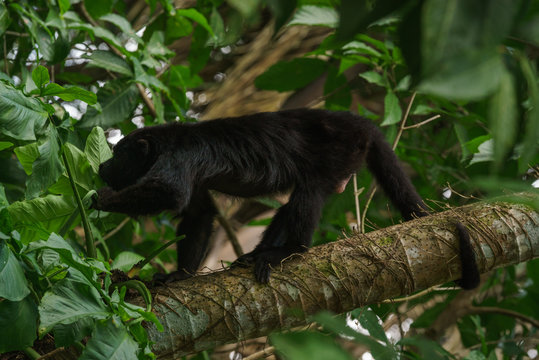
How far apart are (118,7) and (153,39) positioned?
91 centimetres

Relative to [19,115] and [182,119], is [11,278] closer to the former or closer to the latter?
[19,115]

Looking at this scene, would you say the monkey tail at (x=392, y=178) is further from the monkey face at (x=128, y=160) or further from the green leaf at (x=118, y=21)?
the green leaf at (x=118, y=21)

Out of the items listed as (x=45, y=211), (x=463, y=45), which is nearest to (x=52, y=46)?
(x=45, y=211)

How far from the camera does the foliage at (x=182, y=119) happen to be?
54cm

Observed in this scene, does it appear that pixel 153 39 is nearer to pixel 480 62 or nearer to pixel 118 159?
pixel 118 159

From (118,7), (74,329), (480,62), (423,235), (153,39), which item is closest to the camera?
(480,62)

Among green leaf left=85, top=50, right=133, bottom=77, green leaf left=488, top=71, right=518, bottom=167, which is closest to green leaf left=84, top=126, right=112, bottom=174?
green leaf left=85, top=50, right=133, bottom=77

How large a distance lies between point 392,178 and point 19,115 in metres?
2.05

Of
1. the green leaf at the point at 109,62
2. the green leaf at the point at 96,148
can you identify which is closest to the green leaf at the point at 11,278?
the green leaf at the point at 96,148

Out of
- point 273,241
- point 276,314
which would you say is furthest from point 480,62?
point 273,241

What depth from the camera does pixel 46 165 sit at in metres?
2.19

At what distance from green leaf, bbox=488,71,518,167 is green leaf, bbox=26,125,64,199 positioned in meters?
1.95

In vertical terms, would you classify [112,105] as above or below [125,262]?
above

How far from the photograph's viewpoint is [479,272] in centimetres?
254
